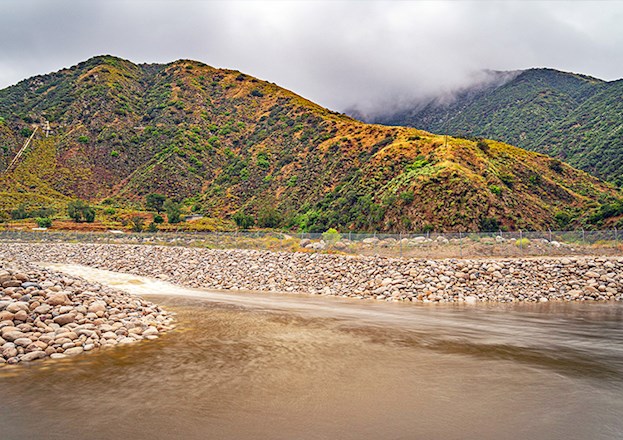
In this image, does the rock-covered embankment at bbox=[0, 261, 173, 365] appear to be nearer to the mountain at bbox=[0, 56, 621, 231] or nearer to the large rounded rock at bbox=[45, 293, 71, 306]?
the large rounded rock at bbox=[45, 293, 71, 306]

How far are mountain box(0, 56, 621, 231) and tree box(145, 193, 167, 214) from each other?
2688mm

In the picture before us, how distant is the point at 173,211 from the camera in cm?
6975

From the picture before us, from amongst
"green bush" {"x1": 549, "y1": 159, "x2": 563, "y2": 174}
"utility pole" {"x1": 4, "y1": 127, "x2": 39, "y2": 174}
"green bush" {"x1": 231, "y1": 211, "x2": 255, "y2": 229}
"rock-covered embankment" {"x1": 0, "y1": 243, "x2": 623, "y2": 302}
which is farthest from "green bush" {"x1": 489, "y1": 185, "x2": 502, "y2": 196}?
"utility pole" {"x1": 4, "y1": 127, "x2": 39, "y2": 174}

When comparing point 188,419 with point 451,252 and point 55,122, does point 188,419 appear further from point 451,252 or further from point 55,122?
point 55,122

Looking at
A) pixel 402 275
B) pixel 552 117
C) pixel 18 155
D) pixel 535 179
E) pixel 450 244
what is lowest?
pixel 402 275

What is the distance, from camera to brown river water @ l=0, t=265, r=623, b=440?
638cm

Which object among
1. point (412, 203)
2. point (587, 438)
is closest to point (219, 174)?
point (412, 203)

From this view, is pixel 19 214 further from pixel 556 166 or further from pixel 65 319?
pixel 556 166

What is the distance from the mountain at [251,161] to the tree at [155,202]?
106 inches

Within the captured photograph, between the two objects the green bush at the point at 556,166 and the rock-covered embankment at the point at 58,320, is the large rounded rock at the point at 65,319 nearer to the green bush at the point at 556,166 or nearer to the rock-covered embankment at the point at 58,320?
the rock-covered embankment at the point at 58,320

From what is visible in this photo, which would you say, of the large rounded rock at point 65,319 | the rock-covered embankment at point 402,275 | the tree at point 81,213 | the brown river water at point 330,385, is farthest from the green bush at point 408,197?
the tree at point 81,213

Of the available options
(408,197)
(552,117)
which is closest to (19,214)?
(408,197)

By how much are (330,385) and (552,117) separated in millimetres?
117403

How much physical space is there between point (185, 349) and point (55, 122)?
108179 mm
